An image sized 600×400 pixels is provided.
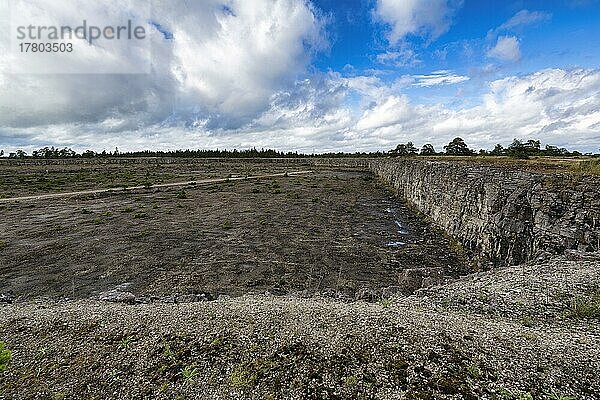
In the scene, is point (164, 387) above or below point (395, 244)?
above

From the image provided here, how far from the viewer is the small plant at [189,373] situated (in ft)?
19.9

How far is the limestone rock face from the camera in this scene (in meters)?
11.7

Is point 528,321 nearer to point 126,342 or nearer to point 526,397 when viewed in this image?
point 526,397

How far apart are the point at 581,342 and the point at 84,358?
9.47m

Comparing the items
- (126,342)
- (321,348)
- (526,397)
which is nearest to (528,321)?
(526,397)

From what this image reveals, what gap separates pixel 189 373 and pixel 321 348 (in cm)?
245

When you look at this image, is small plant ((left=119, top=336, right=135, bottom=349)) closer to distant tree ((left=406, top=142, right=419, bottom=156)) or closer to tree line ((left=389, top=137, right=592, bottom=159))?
tree line ((left=389, top=137, right=592, bottom=159))

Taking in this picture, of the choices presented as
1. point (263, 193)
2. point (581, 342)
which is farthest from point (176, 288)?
point (263, 193)

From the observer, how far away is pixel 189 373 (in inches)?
242

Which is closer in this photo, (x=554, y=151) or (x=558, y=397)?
(x=558, y=397)

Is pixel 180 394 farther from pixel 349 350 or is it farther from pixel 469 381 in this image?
pixel 469 381

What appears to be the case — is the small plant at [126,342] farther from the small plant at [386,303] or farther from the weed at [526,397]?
the weed at [526,397]

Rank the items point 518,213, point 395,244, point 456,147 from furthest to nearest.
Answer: point 456,147 → point 395,244 → point 518,213

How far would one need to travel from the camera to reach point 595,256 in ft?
34.3
